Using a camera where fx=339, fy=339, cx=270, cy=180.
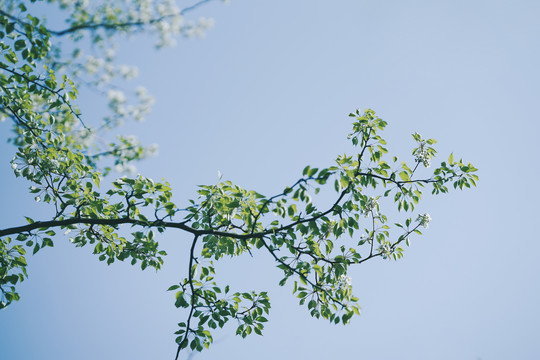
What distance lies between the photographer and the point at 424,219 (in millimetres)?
4484

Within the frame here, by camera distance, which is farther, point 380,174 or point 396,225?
point 396,225

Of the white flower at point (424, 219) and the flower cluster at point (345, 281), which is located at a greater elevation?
the white flower at point (424, 219)

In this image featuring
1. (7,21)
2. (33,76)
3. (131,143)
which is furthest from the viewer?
(131,143)

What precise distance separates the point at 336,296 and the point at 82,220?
325 cm

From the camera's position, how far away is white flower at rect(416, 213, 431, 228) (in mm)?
4477

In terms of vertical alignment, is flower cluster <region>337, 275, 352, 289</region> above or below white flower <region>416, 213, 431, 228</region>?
below

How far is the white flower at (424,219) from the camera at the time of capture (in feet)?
14.7

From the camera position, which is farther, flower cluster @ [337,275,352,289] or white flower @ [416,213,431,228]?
white flower @ [416,213,431,228]

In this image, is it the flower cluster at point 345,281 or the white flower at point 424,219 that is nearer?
the flower cluster at point 345,281

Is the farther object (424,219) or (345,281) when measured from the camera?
(424,219)

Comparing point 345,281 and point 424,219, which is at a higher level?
point 424,219

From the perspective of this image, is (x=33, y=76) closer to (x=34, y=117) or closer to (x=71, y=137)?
(x=34, y=117)

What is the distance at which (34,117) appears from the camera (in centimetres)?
455

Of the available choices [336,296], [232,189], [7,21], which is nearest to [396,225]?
[336,296]
